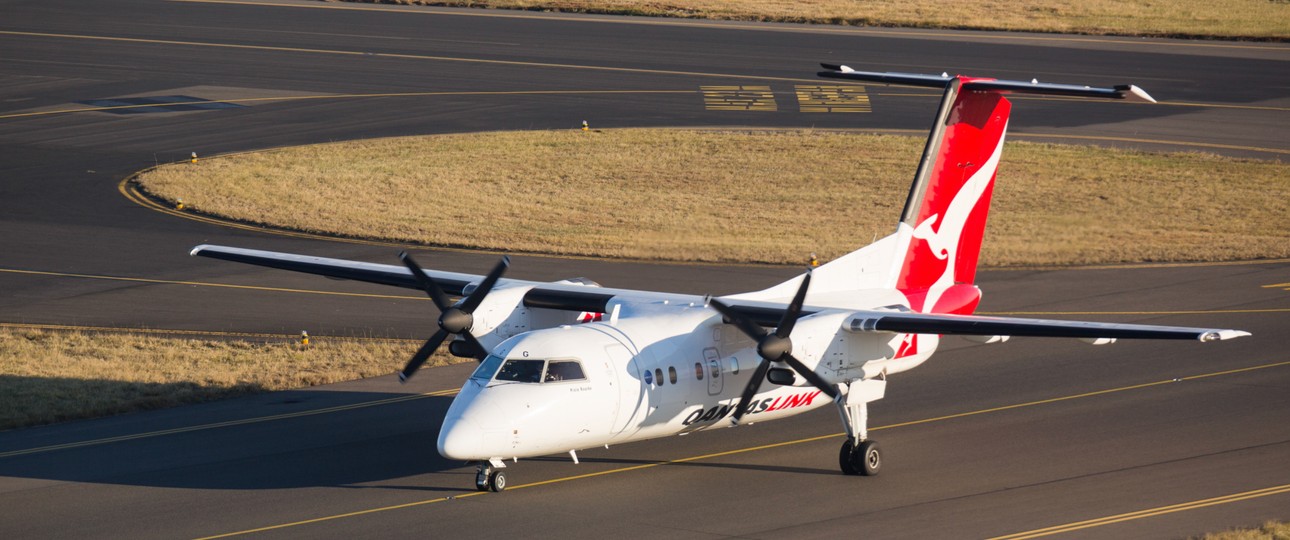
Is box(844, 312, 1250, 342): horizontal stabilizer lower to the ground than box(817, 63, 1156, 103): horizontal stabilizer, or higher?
lower

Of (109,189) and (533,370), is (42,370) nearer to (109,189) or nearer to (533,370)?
(533,370)

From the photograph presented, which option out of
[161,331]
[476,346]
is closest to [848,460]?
[476,346]

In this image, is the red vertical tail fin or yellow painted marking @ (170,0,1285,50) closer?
the red vertical tail fin

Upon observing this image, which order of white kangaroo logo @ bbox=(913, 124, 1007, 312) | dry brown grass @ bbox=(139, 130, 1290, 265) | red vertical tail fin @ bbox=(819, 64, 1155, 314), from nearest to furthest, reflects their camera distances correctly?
red vertical tail fin @ bbox=(819, 64, 1155, 314)
white kangaroo logo @ bbox=(913, 124, 1007, 312)
dry brown grass @ bbox=(139, 130, 1290, 265)

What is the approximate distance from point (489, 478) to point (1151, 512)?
1029 cm

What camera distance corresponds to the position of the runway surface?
865 inches

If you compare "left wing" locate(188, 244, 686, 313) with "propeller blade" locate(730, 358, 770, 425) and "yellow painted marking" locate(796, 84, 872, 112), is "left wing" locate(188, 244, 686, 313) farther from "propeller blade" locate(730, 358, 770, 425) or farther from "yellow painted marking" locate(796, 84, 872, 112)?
"yellow painted marking" locate(796, 84, 872, 112)

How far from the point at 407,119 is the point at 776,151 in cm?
1572

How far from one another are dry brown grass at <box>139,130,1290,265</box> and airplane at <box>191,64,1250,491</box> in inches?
547

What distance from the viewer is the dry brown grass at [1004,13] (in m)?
79.2

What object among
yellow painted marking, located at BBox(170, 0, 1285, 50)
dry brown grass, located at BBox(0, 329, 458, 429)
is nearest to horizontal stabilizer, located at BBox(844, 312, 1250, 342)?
dry brown grass, located at BBox(0, 329, 458, 429)

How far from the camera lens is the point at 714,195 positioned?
4831cm

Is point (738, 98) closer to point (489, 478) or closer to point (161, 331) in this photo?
point (161, 331)

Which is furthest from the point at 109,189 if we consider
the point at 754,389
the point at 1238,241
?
the point at 1238,241
